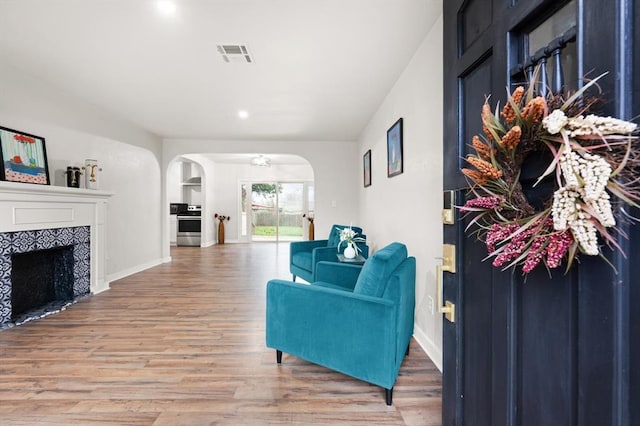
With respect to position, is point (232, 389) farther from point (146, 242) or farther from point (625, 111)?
point (146, 242)

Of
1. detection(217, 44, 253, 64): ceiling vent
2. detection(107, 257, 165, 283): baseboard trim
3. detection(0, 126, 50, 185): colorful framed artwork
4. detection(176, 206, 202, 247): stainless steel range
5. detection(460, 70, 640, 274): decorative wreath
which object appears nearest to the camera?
detection(460, 70, 640, 274): decorative wreath

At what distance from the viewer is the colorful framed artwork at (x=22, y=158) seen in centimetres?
300

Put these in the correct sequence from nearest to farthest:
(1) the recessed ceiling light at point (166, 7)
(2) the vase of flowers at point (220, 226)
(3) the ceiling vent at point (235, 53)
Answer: (1) the recessed ceiling light at point (166, 7) < (3) the ceiling vent at point (235, 53) < (2) the vase of flowers at point (220, 226)

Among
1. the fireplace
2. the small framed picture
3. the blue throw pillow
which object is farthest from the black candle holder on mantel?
the small framed picture

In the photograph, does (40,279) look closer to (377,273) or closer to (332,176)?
(377,273)

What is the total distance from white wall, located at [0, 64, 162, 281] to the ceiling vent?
229 centimetres

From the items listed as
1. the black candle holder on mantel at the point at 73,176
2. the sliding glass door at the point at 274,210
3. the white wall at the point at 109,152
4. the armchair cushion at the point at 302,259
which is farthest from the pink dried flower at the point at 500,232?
the sliding glass door at the point at 274,210

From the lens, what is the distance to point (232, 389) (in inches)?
75.9

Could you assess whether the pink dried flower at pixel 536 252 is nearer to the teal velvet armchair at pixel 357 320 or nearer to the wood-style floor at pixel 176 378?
the teal velvet armchair at pixel 357 320

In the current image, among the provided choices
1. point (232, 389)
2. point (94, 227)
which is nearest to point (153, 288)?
point (94, 227)

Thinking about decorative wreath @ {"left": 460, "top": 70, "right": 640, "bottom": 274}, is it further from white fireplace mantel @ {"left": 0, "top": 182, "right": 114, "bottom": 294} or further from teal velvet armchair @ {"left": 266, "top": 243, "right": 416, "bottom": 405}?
white fireplace mantel @ {"left": 0, "top": 182, "right": 114, "bottom": 294}

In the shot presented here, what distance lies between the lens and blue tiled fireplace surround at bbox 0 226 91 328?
287 cm

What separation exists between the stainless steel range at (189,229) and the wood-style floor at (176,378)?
566 cm

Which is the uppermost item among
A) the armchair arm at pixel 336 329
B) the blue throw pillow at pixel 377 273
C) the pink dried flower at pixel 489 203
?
the pink dried flower at pixel 489 203
